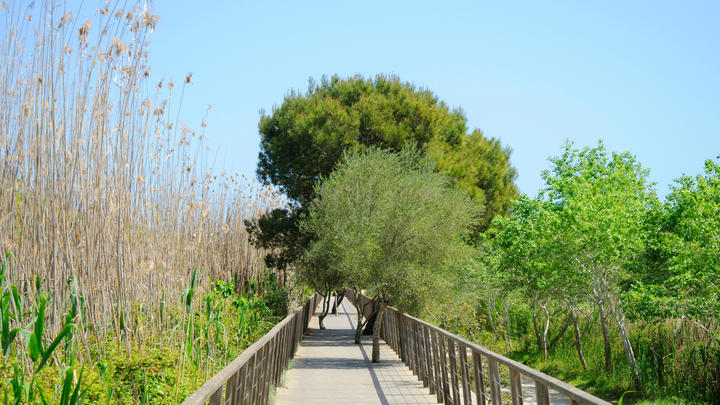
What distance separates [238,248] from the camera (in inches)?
738

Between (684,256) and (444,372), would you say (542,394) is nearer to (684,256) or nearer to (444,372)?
(444,372)

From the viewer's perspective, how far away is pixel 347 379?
12.0 m

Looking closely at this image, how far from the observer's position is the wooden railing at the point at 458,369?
4965mm

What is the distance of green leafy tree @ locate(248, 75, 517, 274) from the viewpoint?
2195cm

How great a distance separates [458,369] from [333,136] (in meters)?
13.7

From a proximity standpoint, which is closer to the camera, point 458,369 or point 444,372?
point 458,369

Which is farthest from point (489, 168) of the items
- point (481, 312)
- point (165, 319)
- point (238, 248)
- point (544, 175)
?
point (165, 319)

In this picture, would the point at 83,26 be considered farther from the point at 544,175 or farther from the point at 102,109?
the point at 544,175

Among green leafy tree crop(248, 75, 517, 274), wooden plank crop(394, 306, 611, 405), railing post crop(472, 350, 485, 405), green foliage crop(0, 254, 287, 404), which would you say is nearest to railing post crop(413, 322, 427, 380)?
railing post crop(472, 350, 485, 405)

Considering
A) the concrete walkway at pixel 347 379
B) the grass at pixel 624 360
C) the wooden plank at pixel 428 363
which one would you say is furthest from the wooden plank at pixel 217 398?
the grass at pixel 624 360

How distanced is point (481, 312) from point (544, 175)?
6.61 m

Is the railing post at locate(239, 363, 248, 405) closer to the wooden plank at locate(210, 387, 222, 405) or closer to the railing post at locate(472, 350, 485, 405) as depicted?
the wooden plank at locate(210, 387, 222, 405)

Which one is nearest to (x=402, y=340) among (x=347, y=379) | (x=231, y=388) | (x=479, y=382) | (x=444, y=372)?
(x=347, y=379)

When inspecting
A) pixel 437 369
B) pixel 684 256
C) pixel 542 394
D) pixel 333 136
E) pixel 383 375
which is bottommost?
pixel 383 375
